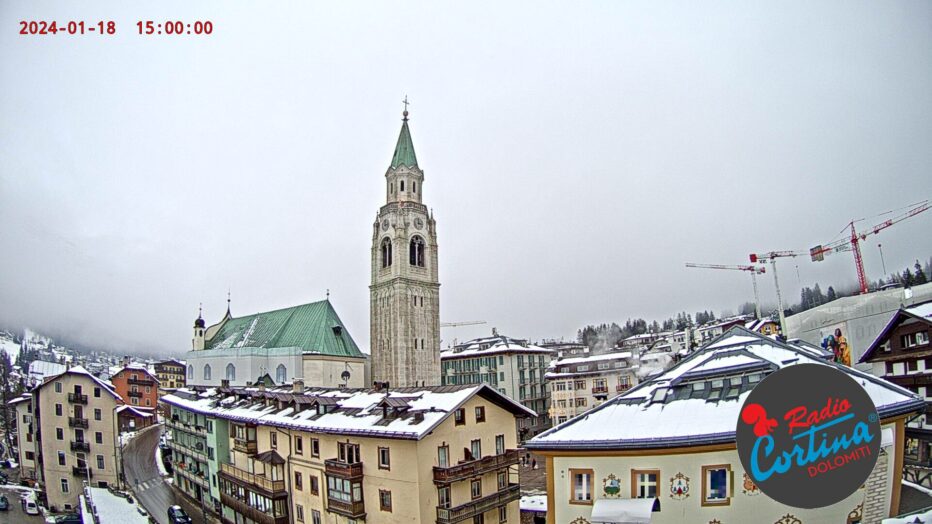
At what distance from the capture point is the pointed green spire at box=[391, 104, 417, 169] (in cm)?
4859

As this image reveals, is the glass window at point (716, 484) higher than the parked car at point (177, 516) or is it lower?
higher

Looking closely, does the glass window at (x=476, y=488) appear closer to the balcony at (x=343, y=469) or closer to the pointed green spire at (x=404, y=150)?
the balcony at (x=343, y=469)

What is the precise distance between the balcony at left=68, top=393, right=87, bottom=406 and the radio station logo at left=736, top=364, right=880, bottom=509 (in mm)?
22162

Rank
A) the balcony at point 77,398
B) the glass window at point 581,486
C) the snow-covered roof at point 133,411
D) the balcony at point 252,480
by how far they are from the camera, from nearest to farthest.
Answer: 1. the glass window at point 581,486
2. the balcony at point 252,480
3. the balcony at point 77,398
4. the snow-covered roof at point 133,411

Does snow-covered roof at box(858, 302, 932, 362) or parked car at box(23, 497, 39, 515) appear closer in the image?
snow-covered roof at box(858, 302, 932, 362)

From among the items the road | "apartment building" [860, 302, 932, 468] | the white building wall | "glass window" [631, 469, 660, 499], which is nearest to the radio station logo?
the white building wall

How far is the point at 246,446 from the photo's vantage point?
2077 cm

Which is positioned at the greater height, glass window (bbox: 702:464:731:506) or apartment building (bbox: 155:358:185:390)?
apartment building (bbox: 155:358:185:390)

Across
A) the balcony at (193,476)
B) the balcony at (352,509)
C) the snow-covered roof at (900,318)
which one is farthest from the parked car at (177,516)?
the snow-covered roof at (900,318)

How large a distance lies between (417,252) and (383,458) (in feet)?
109

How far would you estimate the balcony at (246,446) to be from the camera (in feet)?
67.6

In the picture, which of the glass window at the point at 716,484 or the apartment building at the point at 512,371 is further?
the apartment building at the point at 512,371

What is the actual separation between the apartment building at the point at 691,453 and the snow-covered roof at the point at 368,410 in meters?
5.19

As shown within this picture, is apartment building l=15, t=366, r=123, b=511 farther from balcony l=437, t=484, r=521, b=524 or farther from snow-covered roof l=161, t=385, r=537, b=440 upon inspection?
balcony l=437, t=484, r=521, b=524
